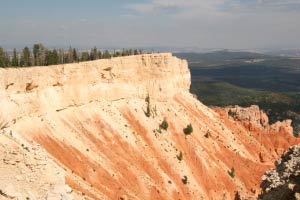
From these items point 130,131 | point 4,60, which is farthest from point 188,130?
point 4,60

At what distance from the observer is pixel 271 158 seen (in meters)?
112

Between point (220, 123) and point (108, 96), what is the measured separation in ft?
120

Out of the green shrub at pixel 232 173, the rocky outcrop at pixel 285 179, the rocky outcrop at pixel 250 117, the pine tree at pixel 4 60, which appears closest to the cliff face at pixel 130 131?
the green shrub at pixel 232 173

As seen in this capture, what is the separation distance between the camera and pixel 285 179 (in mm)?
30125

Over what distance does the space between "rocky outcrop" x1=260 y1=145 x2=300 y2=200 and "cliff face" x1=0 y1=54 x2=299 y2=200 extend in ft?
87.9

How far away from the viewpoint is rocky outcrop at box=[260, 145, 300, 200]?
25094mm

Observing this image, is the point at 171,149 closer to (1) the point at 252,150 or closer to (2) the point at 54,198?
(1) the point at 252,150

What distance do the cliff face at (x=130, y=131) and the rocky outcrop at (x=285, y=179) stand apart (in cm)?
2680

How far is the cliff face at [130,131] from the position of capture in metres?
64.8

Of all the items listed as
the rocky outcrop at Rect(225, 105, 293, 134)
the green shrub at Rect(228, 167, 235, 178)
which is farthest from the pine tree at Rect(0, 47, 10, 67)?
the rocky outcrop at Rect(225, 105, 293, 134)

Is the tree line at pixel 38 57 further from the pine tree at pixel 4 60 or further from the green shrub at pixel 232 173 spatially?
the green shrub at pixel 232 173

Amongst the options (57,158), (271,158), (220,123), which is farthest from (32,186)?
(271,158)

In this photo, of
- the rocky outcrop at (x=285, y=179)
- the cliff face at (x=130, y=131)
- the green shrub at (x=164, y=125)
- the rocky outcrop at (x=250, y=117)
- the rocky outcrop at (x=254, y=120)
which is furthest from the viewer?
the rocky outcrop at (x=250, y=117)

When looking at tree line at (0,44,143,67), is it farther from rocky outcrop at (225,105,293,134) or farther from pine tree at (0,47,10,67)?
rocky outcrop at (225,105,293,134)
